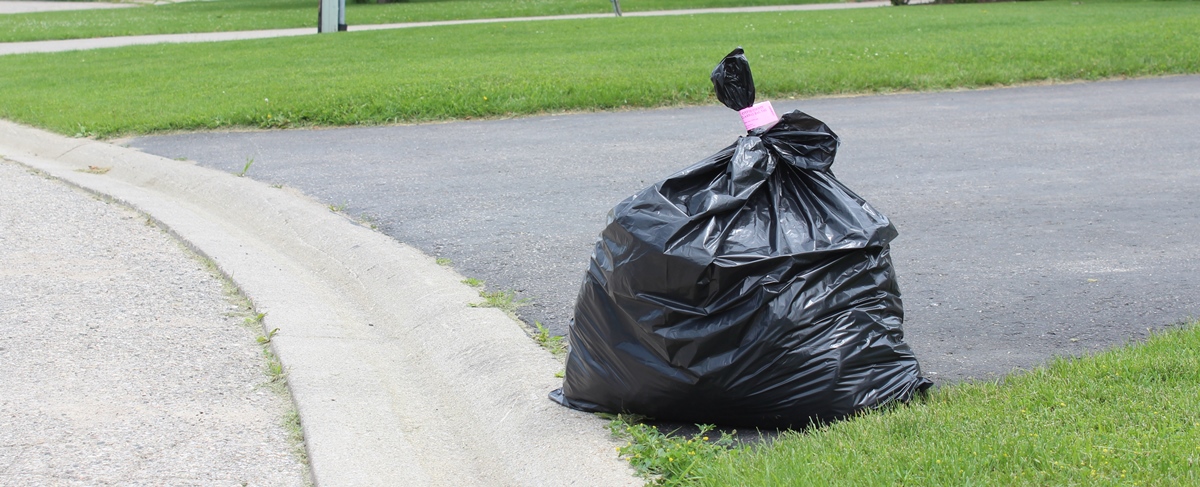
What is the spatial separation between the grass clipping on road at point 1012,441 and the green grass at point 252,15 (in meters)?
18.3

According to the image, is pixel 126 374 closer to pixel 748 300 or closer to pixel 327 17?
pixel 748 300

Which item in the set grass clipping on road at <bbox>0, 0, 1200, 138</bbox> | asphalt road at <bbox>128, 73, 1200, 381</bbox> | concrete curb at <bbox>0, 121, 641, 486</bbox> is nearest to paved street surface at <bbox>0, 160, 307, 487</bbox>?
concrete curb at <bbox>0, 121, 641, 486</bbox>

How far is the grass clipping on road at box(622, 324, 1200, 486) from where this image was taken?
2.43 metres

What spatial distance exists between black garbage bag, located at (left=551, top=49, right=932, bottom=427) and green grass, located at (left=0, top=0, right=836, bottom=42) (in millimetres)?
17853

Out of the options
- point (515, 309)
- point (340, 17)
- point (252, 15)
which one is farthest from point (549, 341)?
point (252, 15)

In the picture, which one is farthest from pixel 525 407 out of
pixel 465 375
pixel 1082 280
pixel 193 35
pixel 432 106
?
pixel 193 35

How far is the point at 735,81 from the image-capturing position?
3170mm

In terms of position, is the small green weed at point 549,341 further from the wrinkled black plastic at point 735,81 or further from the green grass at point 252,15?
the green grass at point 252,15

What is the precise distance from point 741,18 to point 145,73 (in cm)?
977

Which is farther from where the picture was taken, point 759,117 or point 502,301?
point 502,301

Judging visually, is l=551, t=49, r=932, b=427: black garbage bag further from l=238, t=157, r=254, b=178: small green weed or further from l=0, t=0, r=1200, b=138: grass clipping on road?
l=0, t=0, r=1200, b=138: grass clipping on road

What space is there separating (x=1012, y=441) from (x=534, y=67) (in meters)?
9.51

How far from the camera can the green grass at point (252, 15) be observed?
65.2 feet

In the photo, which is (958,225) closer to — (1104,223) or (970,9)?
(1104,223)
